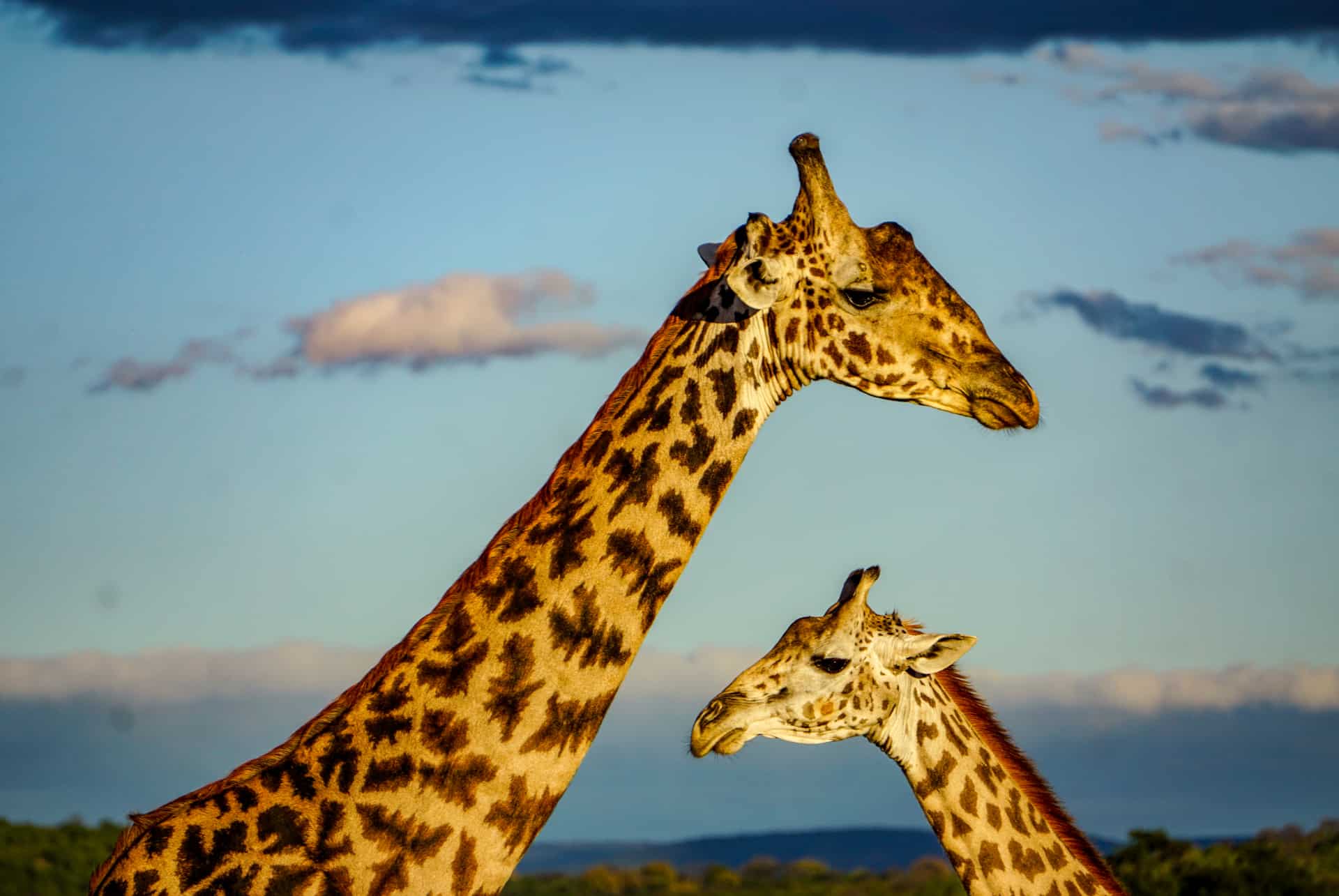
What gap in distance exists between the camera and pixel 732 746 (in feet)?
40.1

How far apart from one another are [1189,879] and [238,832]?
22.3m

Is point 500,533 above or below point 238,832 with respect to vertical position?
above

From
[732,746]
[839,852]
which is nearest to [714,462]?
[732,746]

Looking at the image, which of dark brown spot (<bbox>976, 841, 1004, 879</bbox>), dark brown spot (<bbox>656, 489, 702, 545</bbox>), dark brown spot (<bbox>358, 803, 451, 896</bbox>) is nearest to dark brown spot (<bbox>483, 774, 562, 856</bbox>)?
dark brown spot (<bbox>358, 803, 451, 896</bbox>)

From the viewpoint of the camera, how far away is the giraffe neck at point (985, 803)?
1163 centimetres

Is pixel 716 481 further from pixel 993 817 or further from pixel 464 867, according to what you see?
pixel 993 817

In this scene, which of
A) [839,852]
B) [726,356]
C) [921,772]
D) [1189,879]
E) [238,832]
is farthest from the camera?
[839,852]

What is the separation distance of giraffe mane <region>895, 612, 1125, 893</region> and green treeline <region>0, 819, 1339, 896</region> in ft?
53.0

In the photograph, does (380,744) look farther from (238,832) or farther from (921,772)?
(921,772)

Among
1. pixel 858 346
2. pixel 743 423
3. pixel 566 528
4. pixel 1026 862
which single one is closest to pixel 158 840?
pixel 566 528

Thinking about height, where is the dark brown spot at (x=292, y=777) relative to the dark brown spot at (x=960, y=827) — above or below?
below

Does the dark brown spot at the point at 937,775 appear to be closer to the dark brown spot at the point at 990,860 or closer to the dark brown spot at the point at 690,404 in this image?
the dark brown spot at the point at 990,860

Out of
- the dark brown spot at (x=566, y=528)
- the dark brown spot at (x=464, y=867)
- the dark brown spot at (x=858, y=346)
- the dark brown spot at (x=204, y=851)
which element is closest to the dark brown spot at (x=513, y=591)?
the dark brown spot at (x=566, y=528)

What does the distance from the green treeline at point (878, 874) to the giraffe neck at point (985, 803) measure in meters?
16.3
